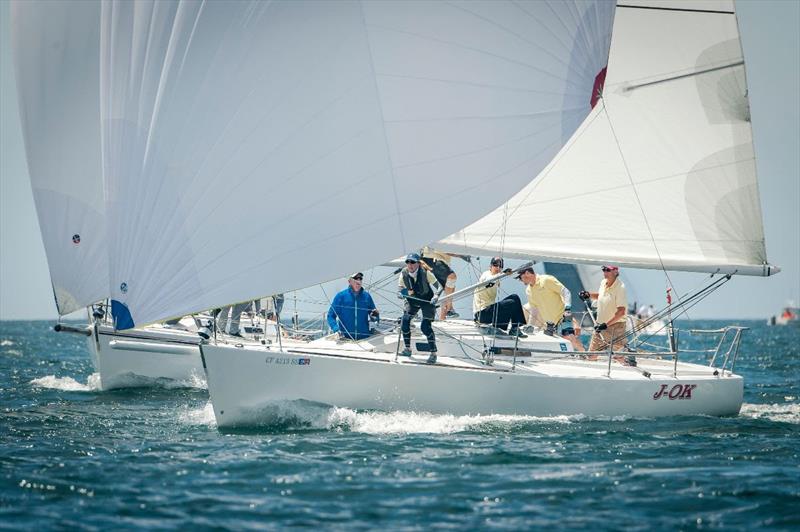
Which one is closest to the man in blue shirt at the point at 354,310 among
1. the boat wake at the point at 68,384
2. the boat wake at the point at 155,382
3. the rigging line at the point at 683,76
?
the rigging line at the point at 683,76

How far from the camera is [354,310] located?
14.3 metres

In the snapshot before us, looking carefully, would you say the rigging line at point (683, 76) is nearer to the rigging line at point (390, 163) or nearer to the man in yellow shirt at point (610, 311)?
the man in yellow shirt at point (610, 311)

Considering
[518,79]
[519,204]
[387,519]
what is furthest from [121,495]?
[519,204]

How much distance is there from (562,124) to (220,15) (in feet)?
13.5

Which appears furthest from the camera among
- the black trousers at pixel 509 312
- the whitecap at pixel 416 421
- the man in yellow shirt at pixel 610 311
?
the man in yellow shirt at pixel 610 311

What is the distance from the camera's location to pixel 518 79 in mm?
11469

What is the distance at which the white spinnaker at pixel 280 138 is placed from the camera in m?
10.7

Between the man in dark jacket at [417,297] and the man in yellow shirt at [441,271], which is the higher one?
the man in yellow shirt at [441,271]

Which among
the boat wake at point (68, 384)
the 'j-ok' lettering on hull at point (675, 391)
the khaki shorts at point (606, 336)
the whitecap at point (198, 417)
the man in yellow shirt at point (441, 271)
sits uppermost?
the man in yellow shirt at point (441, 271)

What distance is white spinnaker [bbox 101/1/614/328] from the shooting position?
1071cm

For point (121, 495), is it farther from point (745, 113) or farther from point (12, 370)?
point (12, 370)

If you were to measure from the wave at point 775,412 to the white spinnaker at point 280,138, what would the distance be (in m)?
5.36

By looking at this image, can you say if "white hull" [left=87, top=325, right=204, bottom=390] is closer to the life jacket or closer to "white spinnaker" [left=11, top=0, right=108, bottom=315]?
"white spinnaker" [left=11, top=0, right=108, bottom=315]

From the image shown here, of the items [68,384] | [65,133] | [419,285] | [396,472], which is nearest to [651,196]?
[419,285]
